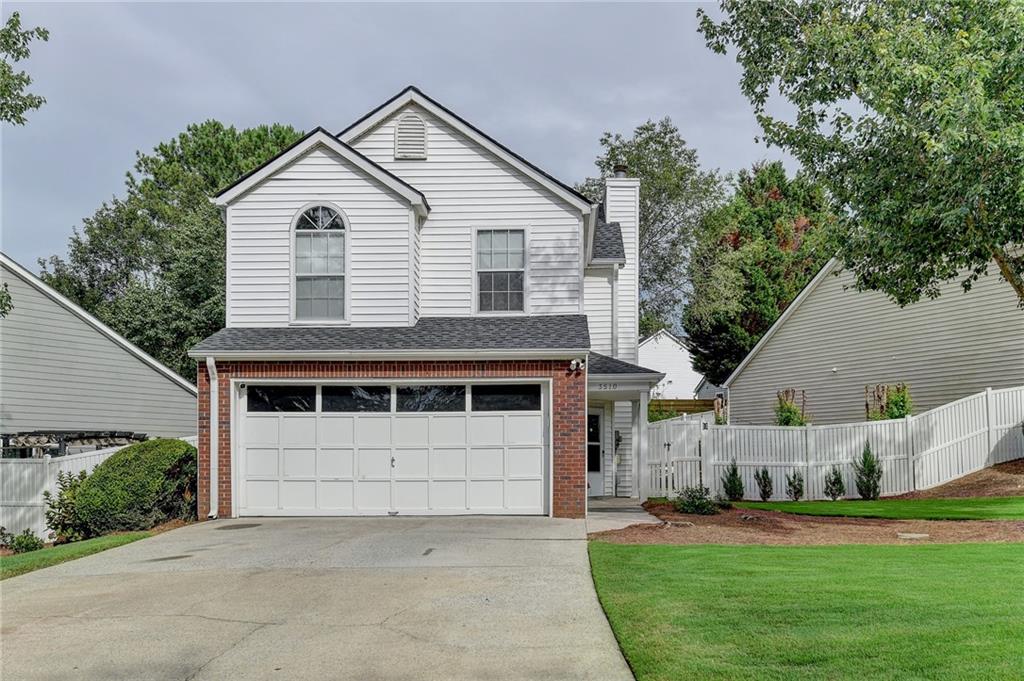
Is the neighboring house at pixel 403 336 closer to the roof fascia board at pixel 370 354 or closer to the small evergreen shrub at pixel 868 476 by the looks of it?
the roof fascia board at pixel 370 354

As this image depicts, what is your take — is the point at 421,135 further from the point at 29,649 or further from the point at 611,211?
the point at 29,649

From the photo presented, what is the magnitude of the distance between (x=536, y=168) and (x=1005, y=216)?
28.8ft

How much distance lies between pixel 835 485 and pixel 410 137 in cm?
1198

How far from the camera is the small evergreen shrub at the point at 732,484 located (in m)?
21.4

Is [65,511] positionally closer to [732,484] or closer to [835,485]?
→ [732,484]

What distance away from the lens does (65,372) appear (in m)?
24.5

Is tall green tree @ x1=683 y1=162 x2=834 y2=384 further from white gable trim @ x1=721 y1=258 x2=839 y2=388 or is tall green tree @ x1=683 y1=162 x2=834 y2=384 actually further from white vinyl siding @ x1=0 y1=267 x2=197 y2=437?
white vinyl siding @ x1=0 y1=267 x2=197 y2=437

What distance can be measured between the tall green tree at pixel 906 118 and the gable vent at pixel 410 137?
6.19m

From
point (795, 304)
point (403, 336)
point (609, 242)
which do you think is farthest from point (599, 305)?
point (795, 304)

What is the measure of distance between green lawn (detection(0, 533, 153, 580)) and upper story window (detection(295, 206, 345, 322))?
17.3ft

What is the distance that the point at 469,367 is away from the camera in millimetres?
16781

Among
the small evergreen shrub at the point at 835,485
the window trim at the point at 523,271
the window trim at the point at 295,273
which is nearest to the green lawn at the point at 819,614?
the window trim at the point at 523,271

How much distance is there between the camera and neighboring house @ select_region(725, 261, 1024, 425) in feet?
80.9

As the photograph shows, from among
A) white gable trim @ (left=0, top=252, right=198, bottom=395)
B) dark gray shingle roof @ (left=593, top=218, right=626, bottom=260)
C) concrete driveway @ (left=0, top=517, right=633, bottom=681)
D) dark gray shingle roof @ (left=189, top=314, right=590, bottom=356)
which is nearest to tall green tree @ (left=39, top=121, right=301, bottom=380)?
white gable trim @ (left=0, top=252, right=198, bottom=395)
